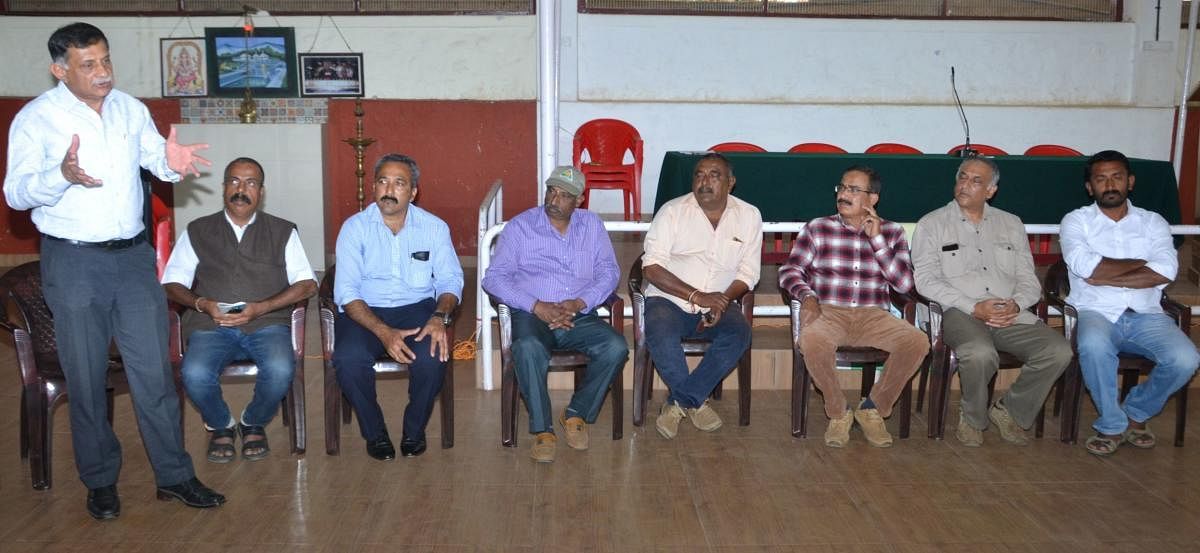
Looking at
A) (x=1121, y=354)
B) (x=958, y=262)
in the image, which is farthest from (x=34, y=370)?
A: (x=1121, y=354)

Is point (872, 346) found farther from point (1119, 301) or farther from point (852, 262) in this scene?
point (1119, 301)

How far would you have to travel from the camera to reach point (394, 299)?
4.11 m

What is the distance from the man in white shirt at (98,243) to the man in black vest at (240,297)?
0.48 metres

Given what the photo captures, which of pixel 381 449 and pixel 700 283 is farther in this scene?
pixel 700 283

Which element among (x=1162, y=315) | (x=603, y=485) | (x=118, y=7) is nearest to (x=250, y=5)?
(x=118, y=7)

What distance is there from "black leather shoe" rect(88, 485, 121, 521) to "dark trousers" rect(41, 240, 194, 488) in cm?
3

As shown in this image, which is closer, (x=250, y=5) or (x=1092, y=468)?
(x=1092, y=468)

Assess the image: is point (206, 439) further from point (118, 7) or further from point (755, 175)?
point (118, 7)

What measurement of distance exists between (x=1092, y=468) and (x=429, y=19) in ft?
21.1

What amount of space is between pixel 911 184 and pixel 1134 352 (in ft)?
5.68

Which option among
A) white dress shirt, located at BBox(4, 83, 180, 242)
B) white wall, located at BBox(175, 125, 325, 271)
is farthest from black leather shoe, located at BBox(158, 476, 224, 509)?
white wall, located at BBox(175, 125, 325, 271)

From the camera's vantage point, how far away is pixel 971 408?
13.5ft

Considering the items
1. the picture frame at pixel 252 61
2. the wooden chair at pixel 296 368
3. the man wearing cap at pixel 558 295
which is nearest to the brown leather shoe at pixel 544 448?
the man wearing cap at pixel 558 295

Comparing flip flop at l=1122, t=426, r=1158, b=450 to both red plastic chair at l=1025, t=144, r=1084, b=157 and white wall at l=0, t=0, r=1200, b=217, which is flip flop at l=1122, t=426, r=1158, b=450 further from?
white wall at l=0, t=0, r=1200, b=217
